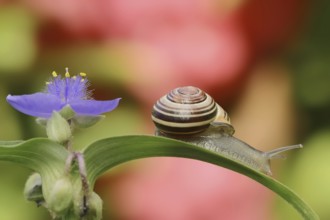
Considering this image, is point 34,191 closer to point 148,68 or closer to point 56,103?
point 56,103

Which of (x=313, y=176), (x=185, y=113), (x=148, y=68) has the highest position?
(x=185, y=113)

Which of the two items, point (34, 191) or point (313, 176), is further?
point (313, 176)

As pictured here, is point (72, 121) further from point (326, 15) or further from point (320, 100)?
point (326, 15)

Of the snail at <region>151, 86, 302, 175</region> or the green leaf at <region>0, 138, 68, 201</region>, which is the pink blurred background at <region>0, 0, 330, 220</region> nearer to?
the snail at <region>151, 86, 302, 175</region>

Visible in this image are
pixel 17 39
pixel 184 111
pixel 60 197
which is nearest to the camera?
pixel 60 197

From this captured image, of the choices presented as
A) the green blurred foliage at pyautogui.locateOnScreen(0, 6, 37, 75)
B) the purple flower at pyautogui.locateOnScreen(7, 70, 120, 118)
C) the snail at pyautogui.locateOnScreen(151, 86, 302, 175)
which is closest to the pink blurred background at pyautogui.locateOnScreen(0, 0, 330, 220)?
the green blurred foliage at pyautogui.locateOnScreen(0, 6, 37, 75)

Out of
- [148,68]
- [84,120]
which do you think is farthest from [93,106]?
[148,68]

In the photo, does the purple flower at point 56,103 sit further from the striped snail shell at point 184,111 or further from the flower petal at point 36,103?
the striped snail shell at point 184,111
